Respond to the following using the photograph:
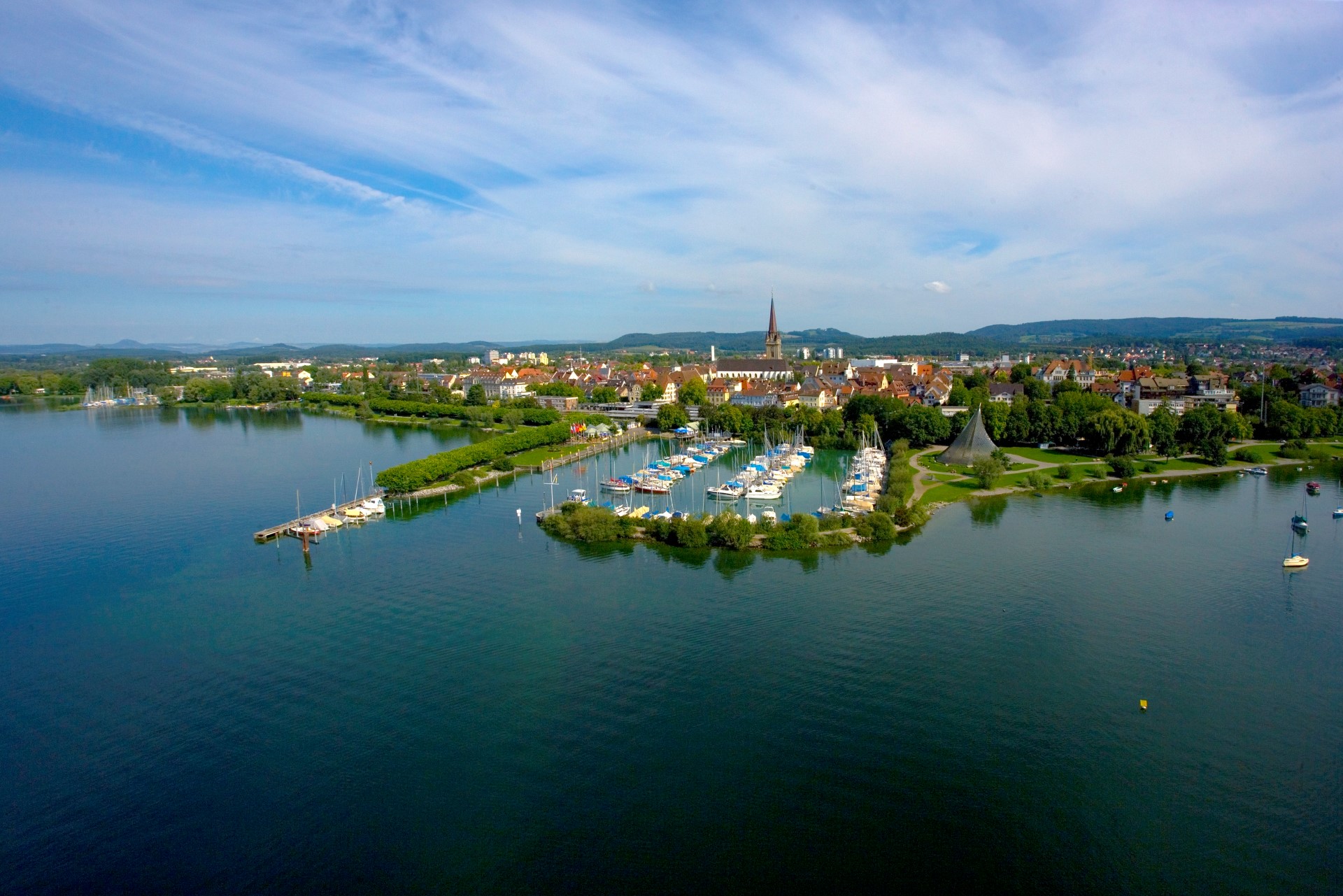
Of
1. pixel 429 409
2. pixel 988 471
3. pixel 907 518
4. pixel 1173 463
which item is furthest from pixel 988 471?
pixel 429 409

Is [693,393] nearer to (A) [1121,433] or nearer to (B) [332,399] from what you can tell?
(A) [1121,433]

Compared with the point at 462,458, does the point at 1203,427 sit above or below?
above

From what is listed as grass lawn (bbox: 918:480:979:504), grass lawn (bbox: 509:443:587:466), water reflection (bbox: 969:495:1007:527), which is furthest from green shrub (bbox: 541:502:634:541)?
water reflection (bbox: 969:495:1007:527)

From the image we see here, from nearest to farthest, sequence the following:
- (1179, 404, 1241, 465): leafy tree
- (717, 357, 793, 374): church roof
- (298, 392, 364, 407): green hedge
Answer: (1179, 404, 1241, 465): leafy tree → (298, 392, 364, 407): green hedge → (717, 357, 793, 374): church roof

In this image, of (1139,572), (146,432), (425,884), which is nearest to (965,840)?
(425,884)

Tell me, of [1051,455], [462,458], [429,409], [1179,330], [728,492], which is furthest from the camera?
[1179,330]

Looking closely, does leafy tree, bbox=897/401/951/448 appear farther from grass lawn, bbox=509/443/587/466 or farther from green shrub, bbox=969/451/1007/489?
grass lawn, bbox=509/443/587/466

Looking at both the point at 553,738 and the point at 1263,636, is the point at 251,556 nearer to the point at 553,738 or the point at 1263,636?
the point at 553,738
